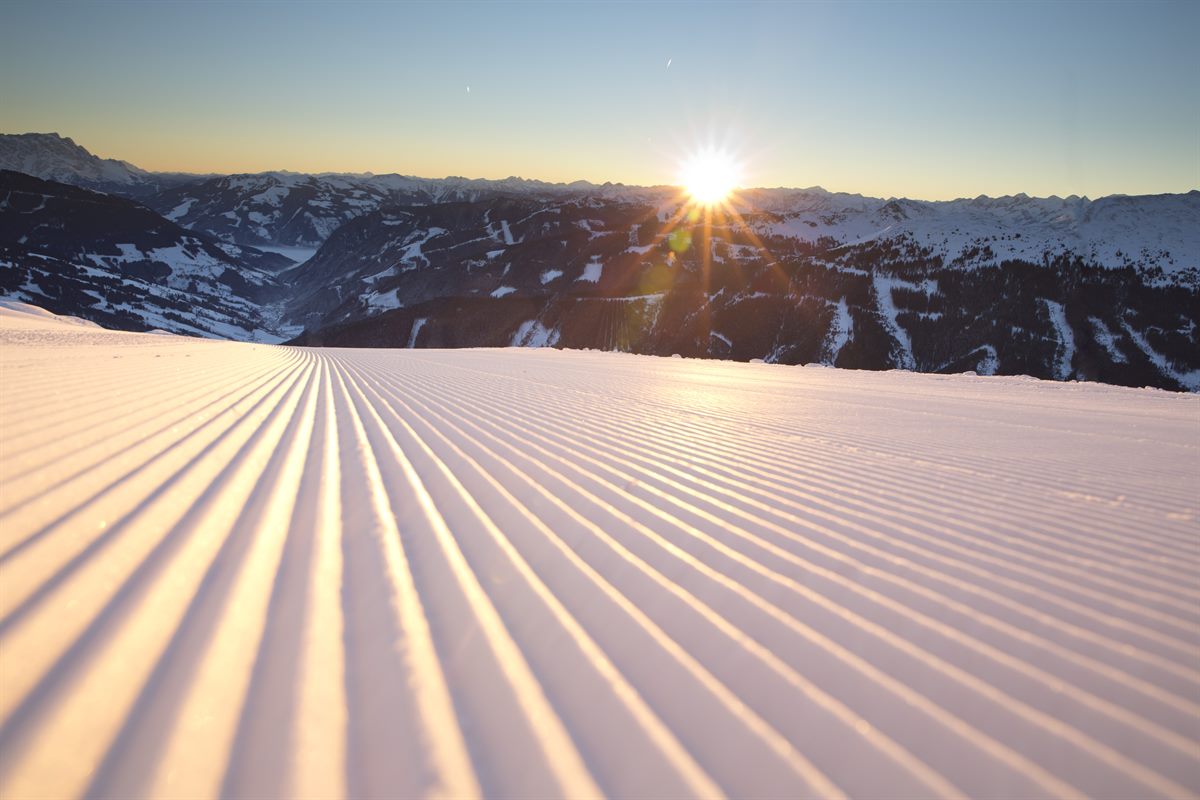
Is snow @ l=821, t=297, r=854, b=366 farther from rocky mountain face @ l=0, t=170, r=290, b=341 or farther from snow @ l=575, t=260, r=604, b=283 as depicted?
rocky mountain face @ l=0, t=170, r=290, b=341

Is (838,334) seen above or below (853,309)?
below

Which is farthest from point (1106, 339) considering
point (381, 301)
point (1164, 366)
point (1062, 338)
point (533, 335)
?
point (381, 301)

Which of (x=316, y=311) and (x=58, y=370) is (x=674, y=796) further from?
(x=316, y=311)

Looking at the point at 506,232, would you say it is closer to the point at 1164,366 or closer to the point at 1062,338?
the point at 1062,338

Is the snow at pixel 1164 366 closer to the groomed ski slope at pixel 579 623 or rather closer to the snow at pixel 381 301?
the groomed ski slope at pixel 579 623

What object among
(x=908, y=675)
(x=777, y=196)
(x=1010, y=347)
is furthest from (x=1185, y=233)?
(x=777, y=196)
